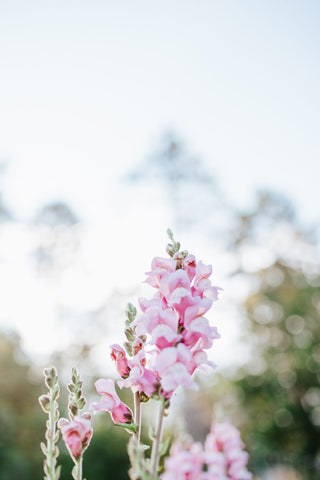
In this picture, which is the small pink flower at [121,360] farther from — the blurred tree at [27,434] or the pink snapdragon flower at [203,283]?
the blurred tree at [27,434]

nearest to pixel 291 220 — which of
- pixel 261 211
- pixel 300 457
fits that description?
pixel 261 211

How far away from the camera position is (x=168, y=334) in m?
1.15

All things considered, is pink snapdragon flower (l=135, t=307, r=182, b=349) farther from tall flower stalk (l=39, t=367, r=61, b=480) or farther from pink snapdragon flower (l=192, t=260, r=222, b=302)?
tall flower stalk (l=39, t=367, r=61, b=480)

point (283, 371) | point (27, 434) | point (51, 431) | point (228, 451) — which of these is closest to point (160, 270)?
point (51, 431)

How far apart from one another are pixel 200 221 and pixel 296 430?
628cm

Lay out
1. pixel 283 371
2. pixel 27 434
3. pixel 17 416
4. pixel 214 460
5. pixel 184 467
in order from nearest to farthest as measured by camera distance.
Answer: pixel 184 467 → pixel 214 460 → pixel 27 434 → pixel 17 416 → pixel 283 371

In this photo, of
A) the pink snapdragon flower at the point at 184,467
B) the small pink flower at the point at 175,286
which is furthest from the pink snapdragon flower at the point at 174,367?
the pink snapdragon flower at the point at 184,467

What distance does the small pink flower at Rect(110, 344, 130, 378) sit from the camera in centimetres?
126

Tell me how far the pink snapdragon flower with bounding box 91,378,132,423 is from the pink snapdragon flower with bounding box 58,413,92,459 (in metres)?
0.14

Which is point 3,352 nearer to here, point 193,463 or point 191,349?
point 193,463

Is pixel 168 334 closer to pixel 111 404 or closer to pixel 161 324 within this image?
pixel 161 324

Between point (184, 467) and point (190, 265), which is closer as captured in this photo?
point (190, 265)

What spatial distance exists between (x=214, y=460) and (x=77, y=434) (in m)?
1.37

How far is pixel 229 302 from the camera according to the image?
13.8 m
